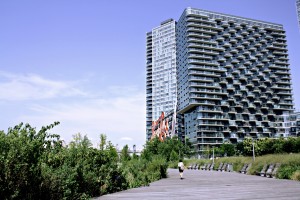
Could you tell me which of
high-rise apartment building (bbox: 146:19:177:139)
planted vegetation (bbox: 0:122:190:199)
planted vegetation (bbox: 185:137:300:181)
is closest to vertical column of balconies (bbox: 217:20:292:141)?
planted vegetation (bbox: 185:137:300:181)

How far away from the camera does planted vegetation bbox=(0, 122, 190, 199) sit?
6.54m

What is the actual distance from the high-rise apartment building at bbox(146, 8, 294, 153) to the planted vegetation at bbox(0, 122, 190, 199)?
94795 mm

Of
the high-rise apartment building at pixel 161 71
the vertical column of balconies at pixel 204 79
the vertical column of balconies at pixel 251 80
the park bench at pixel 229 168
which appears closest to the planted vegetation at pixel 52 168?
the park bench at pixel 229 168

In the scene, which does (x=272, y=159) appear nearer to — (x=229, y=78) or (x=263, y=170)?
(x=263, y=170)

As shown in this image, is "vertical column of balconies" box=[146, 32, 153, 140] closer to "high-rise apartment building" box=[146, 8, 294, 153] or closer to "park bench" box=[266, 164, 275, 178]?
"high-rise apartment building" box=[146, 8, 294, 153]

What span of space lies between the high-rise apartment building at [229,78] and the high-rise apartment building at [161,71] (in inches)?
989

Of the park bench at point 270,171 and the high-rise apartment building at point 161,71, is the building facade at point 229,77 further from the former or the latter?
the park bench at point 270,171

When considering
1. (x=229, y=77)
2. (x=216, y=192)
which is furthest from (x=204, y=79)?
(x=216, y=192)

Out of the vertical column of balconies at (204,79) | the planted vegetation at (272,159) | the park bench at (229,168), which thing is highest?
the vertical column of balconies at (204,79)

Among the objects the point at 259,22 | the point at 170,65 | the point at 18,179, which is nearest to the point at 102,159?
the point at 18,179

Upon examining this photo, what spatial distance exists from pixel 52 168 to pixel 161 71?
14741 cm

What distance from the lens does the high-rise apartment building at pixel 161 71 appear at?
493 ft

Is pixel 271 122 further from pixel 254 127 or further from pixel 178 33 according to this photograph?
pixel 178 33

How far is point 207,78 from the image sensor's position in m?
111
